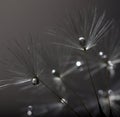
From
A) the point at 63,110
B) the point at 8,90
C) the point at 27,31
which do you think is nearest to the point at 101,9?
the point at 27,31

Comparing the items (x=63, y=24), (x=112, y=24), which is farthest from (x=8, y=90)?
(x=112, y=24)

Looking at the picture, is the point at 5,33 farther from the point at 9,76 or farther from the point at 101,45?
the point at 101,45

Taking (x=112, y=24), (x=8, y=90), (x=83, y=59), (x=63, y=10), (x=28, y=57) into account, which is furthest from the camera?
(x=8, y=90)

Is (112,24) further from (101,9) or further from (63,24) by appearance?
(63,24)

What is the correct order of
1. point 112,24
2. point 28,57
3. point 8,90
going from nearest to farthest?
point 28,57, point 112,24, point 8,90

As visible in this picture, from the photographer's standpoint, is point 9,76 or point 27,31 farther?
point 9,76

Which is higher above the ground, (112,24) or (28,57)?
(112,24)
